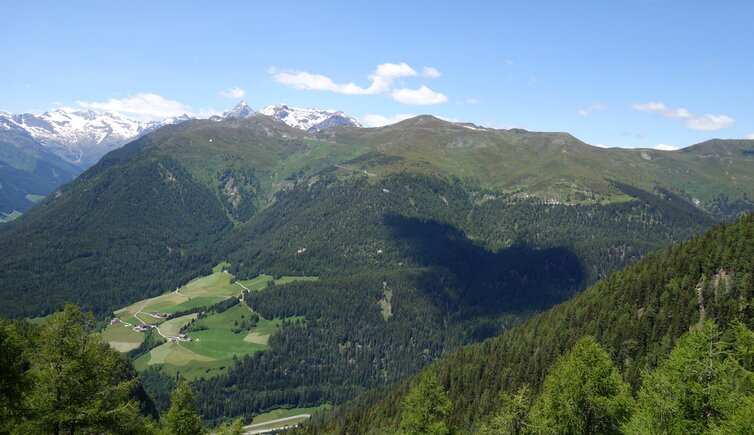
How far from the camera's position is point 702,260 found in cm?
11462

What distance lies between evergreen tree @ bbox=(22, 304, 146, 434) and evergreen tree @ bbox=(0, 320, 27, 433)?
83 cm

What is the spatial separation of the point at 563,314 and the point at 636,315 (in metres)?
28.8

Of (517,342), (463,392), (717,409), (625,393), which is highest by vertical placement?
(717,409)

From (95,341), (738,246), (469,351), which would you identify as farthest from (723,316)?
(95,341)

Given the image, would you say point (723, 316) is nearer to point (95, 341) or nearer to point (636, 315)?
point (636, 315)

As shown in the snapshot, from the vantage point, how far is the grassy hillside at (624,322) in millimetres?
100438

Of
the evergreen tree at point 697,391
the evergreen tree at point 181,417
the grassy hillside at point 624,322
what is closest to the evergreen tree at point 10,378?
the evergreen tree at point 181,417

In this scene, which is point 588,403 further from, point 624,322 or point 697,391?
point 624,322

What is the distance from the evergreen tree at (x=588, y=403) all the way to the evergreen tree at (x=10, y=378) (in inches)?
1553

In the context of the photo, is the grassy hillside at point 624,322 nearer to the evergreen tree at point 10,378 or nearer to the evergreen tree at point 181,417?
the evergreen tree at point 181,417

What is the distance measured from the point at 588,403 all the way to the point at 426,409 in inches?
594

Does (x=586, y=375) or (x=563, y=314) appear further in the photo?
(x=563, y=314)

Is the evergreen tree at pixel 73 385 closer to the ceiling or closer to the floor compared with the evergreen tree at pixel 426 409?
closer to the ceiling

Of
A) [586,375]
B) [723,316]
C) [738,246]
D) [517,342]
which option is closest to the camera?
[586,375]
